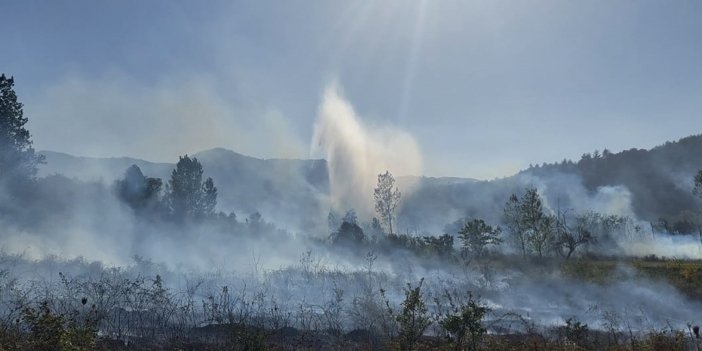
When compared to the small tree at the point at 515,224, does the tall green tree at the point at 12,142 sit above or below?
above

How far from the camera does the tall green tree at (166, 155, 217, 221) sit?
43500mm

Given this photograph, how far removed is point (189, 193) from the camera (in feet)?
Result: 148

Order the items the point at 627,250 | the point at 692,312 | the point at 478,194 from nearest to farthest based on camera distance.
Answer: the point at 692,312 < the point at 627,250 < the point at 478,194

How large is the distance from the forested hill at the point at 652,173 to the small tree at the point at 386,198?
6152cm

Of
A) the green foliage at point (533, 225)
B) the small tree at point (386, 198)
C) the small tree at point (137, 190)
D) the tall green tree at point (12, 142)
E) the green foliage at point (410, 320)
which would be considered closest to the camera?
the green foliage at point (410, 320)

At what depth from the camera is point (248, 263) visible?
117 feet

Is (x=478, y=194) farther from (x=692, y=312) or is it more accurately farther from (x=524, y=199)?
(x=692, y=312)

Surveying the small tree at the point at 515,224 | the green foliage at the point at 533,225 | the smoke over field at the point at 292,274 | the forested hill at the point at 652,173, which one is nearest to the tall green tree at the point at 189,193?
the smoke over field at the point at 292,274

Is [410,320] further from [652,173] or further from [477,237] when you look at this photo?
[652,173]

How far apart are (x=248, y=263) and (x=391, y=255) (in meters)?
15.2

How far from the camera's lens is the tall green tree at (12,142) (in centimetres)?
2889

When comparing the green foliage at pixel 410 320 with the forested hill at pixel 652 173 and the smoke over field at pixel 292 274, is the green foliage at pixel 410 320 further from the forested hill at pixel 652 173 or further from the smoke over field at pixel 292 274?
the forested hill at pixel 652 173

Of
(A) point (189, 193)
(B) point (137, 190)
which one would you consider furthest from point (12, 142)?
(A) point (189, 193)

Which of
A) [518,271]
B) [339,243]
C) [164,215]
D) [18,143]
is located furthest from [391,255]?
[18,143]
